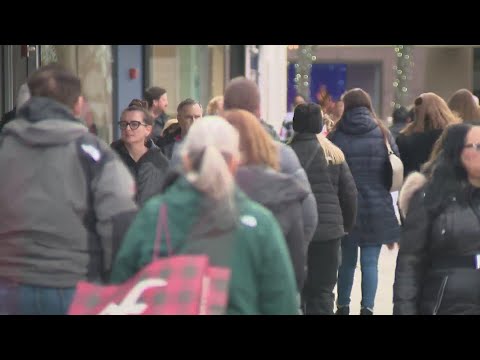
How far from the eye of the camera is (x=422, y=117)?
33.8 ft

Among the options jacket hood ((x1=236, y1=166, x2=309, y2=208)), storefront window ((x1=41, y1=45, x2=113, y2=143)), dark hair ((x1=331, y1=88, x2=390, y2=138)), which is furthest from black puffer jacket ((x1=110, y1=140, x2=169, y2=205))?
storefront window ((x1=41, y1=45, x2=113, y2=143))

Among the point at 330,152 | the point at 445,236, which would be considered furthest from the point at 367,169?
the point at 445,236

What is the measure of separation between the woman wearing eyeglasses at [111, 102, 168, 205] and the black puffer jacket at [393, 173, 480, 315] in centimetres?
235

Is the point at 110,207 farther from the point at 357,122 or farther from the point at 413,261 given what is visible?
the point at 357,122

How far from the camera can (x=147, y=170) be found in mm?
7699

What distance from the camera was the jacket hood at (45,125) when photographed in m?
5.25

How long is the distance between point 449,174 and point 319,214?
9.27 feet

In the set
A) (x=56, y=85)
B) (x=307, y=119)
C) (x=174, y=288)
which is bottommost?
(x=174, y=288)

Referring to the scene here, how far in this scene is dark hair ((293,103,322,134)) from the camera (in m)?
8.27
